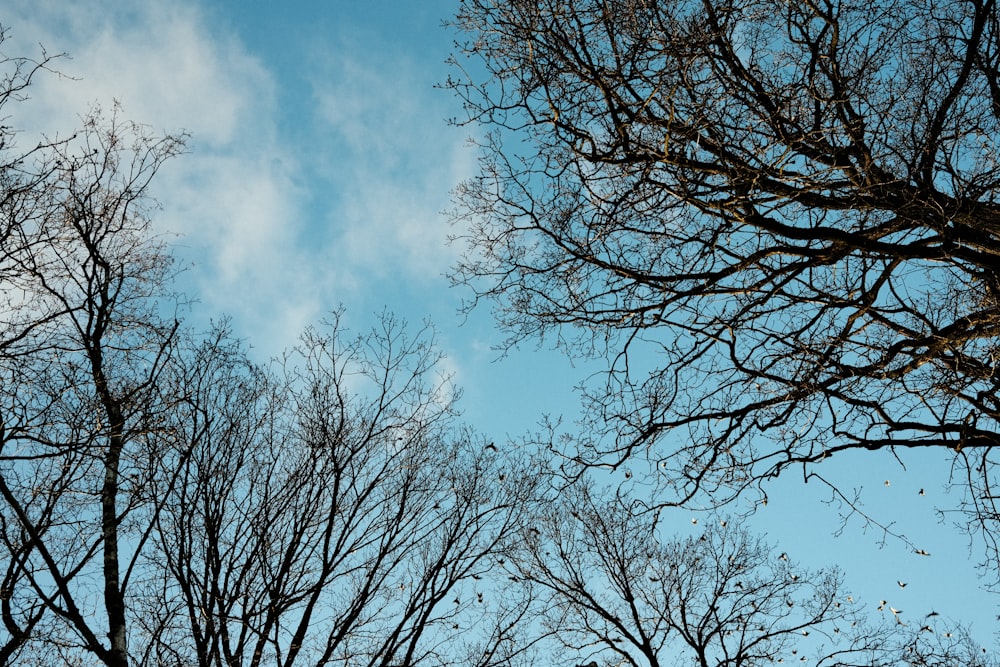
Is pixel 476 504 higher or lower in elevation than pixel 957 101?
lower

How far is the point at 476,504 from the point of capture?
8188 mm

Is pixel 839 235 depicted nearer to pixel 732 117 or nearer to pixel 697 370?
pixel 732 117

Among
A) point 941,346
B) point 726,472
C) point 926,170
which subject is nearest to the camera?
point 926,170

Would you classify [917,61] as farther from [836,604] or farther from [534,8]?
[836,604]

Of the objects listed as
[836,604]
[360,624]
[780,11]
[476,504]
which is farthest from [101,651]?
[836,604]

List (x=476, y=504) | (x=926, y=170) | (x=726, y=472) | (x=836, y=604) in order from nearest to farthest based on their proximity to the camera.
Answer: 1. (x=926, y=170)
2. (x=726, y=472)
3. (x=476, y=504)
4. (x=836, y=604)

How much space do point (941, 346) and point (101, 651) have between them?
7.22 meters

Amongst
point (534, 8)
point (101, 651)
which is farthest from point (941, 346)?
point (101, 651)

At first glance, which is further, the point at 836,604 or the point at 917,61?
the point at 836,604

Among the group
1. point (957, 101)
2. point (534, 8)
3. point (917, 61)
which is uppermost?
point (534, 8)

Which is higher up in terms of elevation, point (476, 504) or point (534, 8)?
point (534, 8)

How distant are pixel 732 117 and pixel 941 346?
252 cm

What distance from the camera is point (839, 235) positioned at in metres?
5.80

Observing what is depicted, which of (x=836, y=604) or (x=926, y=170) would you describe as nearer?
(x=926, y=170)
